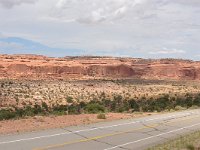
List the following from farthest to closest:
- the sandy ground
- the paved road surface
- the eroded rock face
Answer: the eroded rock face
the sandy ground
the paved road surface

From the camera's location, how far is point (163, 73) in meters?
145

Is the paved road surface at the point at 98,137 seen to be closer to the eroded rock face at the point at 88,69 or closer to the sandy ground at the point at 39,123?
the sandy ground at the point at 39,123

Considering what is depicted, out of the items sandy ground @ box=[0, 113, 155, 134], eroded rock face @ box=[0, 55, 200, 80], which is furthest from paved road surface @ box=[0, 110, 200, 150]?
eroded rock face @ box=[0, 55, 200, 80]

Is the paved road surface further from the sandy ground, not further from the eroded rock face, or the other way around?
the eroded rock face

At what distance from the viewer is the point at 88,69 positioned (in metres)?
136

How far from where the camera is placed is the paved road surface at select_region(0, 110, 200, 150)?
46.9 ft

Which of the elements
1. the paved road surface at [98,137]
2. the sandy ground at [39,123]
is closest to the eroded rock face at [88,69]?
the sandy ground at [39,123]

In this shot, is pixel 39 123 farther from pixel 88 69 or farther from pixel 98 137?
pixel 88 69

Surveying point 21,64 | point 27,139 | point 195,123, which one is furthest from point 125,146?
point 21,64

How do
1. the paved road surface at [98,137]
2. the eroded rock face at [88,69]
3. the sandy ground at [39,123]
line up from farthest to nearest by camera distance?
the eroded rock face at [88,69], the sandy ground at [39,123], the paved road surface at [98,137]

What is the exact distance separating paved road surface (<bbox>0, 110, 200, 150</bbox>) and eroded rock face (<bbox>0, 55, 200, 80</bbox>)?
95038 mm

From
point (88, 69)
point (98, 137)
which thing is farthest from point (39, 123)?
point (88, 69)

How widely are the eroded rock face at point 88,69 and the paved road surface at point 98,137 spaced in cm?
9504

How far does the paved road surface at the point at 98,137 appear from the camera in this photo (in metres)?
14.3
